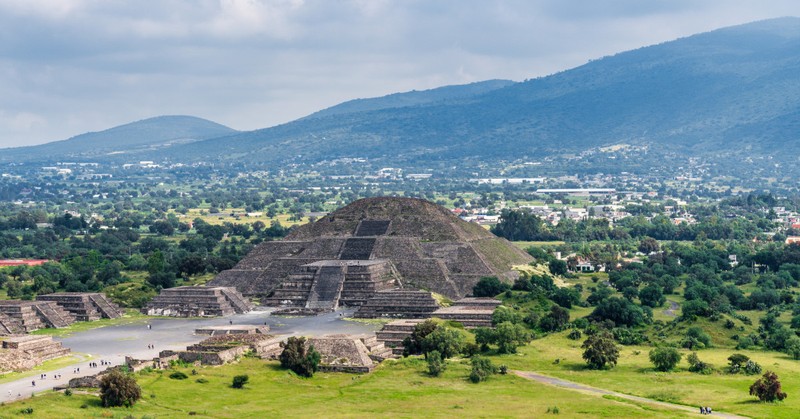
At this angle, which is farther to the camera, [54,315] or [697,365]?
[54,315]

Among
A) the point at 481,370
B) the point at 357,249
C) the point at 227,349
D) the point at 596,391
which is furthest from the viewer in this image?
the point at 357,249

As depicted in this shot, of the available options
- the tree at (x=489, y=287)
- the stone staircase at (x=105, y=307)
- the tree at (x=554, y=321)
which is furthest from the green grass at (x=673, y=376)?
the stone staircase at (x=105, y=307)

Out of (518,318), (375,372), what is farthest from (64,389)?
(518,318)

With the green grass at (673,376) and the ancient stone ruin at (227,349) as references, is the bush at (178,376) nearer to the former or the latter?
the ancient stone ruin at (227,349)

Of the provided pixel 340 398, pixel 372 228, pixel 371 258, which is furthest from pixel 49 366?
pixel 372 228

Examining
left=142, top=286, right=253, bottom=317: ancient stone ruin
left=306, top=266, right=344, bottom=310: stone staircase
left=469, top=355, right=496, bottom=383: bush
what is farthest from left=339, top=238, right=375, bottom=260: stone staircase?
left=469, top=355, right=496, bottom=383: bush

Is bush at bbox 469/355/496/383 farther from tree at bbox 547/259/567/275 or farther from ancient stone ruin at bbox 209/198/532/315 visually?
tree at bbox 547/259/567/275

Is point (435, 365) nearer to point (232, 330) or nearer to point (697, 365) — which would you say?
point (697, 365)
